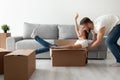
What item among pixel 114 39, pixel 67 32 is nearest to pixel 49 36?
pixel 67 32

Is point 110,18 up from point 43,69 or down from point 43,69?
up

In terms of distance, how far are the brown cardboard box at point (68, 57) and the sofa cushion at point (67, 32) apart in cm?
132

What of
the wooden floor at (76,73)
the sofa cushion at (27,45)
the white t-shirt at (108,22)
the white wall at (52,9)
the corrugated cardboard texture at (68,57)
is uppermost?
the white wall at (52,9)

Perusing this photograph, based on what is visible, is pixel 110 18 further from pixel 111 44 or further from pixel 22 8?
pixel 22 8

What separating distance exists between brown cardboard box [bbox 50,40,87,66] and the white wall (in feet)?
6.36

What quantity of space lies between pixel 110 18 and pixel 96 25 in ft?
0.81

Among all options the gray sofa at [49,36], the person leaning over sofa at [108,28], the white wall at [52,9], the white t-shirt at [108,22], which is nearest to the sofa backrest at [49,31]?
the gray sofa at [49,36]

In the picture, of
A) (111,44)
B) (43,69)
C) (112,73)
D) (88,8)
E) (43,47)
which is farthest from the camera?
(88,8)

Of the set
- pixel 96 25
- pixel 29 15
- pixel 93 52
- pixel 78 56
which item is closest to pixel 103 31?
pixel 96 25

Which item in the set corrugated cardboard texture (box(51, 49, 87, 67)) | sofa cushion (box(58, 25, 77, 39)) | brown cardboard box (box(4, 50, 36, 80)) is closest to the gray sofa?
sofa cushion (box(58, 25, 77, 39))

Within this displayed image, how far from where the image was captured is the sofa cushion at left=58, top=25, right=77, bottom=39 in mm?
5238

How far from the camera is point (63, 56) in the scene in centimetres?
394

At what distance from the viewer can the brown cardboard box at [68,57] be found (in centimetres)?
391

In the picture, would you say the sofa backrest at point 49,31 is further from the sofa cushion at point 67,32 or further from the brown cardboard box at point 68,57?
the brown cardboard box at point 68,57
